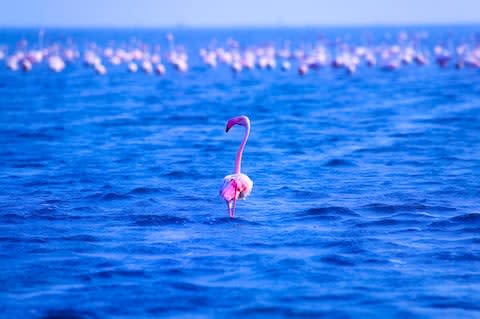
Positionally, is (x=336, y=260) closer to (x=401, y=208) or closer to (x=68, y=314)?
(x=401, y=208)

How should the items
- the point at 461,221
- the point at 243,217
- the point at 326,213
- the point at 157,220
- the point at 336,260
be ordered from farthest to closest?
the point at 326,213, the point at 243,217, the point at 157,220, the point at 461,221, the point at 336,260

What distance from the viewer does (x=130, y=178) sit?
15336mm

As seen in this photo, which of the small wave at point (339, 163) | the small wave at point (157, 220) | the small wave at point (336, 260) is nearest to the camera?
the small wave at point (336, 260)

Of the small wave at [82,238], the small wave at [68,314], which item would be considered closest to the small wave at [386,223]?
the small wave at [82,238]

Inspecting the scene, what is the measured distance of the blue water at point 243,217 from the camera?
8469mm

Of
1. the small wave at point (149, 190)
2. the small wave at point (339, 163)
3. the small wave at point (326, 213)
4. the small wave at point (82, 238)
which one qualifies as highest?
the small wave at point (339, 163)

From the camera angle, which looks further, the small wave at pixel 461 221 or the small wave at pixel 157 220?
the small wave at pixel 157 220

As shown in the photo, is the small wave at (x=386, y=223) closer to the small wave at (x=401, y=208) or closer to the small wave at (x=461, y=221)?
the small wave at (x=461, y=221)

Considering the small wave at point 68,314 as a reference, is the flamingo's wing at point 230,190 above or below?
above

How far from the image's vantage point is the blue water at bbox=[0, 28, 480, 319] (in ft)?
27.8

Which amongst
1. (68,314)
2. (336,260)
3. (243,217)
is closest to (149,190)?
(243,217)

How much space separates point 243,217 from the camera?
11922 mm

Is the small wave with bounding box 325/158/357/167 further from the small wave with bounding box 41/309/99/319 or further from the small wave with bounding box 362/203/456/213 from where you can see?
the small wave with bounding box 41/309/99/319

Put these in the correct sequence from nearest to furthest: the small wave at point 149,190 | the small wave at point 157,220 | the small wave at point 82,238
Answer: the small wave at point 82,238 < the small wave at point 157,220 < the small wave at point 149,190
